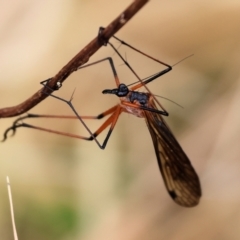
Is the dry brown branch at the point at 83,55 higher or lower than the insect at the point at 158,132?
higher

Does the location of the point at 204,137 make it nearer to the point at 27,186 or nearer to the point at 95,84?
the point at 95,84

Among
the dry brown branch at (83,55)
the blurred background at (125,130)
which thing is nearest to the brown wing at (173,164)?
the dry brown branch at (83,55)

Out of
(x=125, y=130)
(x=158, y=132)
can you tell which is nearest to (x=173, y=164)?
(x=158, y=132)

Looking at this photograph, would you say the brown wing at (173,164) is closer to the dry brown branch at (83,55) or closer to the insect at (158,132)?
the insect at (158,132)

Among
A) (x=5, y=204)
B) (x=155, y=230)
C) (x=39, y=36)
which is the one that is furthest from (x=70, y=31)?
(x=155, y=230)

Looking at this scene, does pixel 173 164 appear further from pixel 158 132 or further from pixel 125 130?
pixel 125 130

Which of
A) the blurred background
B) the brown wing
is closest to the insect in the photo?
the brown wing
